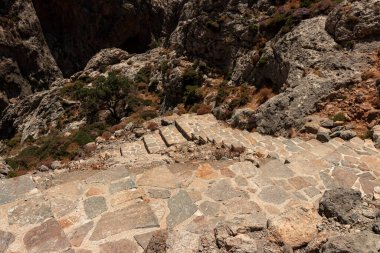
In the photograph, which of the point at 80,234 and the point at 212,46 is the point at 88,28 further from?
the point at 80,234

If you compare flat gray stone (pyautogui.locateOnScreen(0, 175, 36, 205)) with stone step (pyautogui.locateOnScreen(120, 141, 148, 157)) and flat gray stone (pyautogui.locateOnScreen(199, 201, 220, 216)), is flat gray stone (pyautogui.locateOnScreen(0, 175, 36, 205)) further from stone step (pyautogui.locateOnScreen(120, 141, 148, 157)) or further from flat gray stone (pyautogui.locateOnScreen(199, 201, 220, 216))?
stone step (pyautogui.locateOnScreen(120, 141, 148, 157))

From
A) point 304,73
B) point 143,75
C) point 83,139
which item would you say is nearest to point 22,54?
point 143,75

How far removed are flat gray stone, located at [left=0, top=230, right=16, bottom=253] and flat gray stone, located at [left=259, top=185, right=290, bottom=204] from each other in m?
4.37

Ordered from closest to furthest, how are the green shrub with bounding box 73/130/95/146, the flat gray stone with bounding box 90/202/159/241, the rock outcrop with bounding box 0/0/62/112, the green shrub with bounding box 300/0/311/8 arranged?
the flat gray stone with bounding box 90/202/159/241 < the green shrub with bounding box 300/0/311/8 < the green shrub with bounding box 73/130/95/146 < the rock outcrop with bounding box 0/0/62/112

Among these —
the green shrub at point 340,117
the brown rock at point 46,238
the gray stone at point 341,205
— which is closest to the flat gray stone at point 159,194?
the brown rock at point 46,238

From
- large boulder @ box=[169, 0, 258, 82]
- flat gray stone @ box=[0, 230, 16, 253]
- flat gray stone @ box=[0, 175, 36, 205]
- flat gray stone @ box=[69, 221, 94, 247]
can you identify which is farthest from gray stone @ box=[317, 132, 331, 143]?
large boulder @ box=[169, 0, 258, 82]

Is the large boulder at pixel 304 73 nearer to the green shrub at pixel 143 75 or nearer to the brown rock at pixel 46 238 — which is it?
the brown rock at pixel 46 238

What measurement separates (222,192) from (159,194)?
1.26 metres

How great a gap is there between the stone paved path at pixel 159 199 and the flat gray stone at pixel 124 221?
16mm

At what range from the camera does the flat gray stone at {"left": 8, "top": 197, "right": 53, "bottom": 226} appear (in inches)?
207

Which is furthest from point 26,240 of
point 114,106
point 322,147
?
point 114,106

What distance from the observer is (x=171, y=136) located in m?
14.4

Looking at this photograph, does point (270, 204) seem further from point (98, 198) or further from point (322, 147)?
point (322, 147)

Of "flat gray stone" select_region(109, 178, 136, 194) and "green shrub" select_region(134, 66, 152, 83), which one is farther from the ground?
"flat gray stone" select_region(109, 178, 136, 194)
